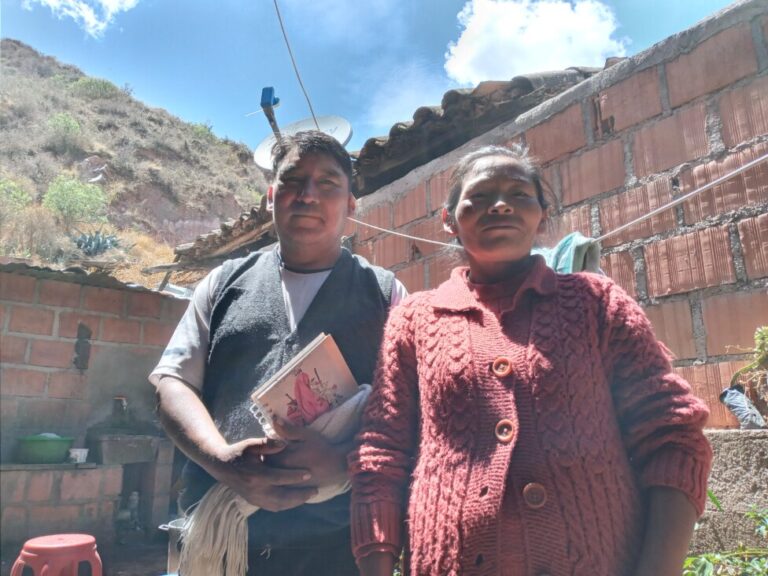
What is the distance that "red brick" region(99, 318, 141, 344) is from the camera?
4.57 meters

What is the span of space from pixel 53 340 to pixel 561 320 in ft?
14.5

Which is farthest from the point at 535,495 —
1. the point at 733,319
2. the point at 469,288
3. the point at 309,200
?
the point at 733,319

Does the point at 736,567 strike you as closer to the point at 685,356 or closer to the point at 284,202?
the point at 685,356

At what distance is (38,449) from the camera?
3.89 metres

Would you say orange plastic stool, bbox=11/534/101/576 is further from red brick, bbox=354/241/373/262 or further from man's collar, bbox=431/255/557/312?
man's collar, bbox=431/255/557/312

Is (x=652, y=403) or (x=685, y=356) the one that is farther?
(x=685, y=356)

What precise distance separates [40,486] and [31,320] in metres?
1.23

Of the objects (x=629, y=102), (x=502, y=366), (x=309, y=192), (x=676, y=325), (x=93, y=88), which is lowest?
(x=502, y=366)

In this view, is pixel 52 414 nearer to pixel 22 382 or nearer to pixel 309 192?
pixel 22 382

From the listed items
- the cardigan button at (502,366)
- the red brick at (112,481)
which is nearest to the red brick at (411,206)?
the cardigan button at (502,366)

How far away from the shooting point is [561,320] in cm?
102

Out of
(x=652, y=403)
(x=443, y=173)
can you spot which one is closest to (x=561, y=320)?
(x=652, y=403)

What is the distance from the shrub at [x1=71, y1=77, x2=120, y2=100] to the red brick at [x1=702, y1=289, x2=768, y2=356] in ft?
107

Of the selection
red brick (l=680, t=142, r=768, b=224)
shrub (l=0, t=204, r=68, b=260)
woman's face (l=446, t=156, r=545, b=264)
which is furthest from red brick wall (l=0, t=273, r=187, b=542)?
shrub (l=0, t=204, r=68, b=260)
